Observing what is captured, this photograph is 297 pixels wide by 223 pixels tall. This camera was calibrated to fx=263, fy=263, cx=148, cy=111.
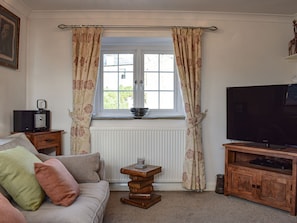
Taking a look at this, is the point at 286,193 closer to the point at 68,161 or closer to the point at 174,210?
the point at 174,210

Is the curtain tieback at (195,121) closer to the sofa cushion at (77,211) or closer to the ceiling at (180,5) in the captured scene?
the ceiling at (180,5)

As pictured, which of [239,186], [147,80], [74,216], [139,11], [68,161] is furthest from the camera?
[147,80]

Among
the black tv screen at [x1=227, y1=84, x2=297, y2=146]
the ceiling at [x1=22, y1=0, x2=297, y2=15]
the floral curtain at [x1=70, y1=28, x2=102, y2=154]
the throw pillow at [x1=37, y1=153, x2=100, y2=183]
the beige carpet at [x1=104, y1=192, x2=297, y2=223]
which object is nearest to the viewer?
the throw pillow at [x1=37, y1=153, x2=100, y2=183]

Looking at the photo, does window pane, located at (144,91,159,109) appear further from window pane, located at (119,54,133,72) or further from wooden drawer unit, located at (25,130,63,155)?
wooden drawer unit, located at (25,130,63,155)

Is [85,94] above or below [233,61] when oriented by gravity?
below

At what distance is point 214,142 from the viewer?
11.3ft

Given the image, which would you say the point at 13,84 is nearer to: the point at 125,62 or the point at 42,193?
the point at 125,62

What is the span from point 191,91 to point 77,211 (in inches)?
81.2

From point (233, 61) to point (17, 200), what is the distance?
9.44ft

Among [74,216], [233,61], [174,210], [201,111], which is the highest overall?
[233,61]

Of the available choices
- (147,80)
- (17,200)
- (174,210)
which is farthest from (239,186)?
(17,200)

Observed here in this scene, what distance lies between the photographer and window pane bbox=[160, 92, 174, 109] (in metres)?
3.68

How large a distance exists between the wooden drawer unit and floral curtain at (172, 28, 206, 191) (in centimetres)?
158

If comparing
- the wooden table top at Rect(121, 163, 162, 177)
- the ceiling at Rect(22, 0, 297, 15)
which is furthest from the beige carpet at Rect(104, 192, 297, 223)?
the ceiling at Rect(22, 0, 297, 15)
